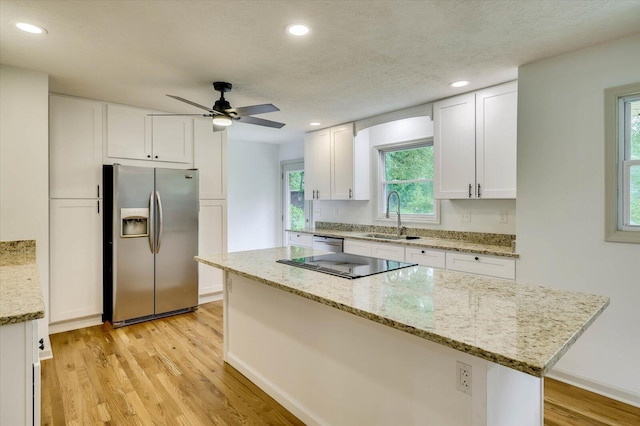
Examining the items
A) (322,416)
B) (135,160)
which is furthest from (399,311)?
(135,160)

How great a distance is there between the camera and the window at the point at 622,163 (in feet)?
7.55

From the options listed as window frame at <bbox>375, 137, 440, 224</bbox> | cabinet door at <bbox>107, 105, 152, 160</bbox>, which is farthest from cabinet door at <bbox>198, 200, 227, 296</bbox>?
window frame at <bbox>375, 137, 440, 224</bbox>

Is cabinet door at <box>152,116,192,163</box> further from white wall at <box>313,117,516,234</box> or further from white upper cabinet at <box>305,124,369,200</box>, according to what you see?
white wall at <box>313,117,516,234</box>

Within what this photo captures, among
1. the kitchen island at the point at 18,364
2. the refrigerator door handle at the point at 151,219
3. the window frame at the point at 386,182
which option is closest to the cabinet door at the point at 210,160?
the refrigerator door handle at the point at 151,219

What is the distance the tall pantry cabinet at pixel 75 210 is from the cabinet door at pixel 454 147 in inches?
143

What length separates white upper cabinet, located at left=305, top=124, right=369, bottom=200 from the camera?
15.2 feet

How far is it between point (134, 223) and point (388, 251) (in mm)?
2773

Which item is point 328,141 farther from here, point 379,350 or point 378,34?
point 379,350

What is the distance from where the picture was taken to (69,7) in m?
1.91

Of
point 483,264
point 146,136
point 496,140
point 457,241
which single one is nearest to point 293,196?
point 146,136

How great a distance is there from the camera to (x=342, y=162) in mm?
4750

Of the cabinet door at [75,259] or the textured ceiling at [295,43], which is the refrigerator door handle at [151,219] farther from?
the textured ceiling at [295,43]

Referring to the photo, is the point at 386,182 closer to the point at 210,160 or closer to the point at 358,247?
the point at 358,247

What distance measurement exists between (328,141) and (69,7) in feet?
11.2
